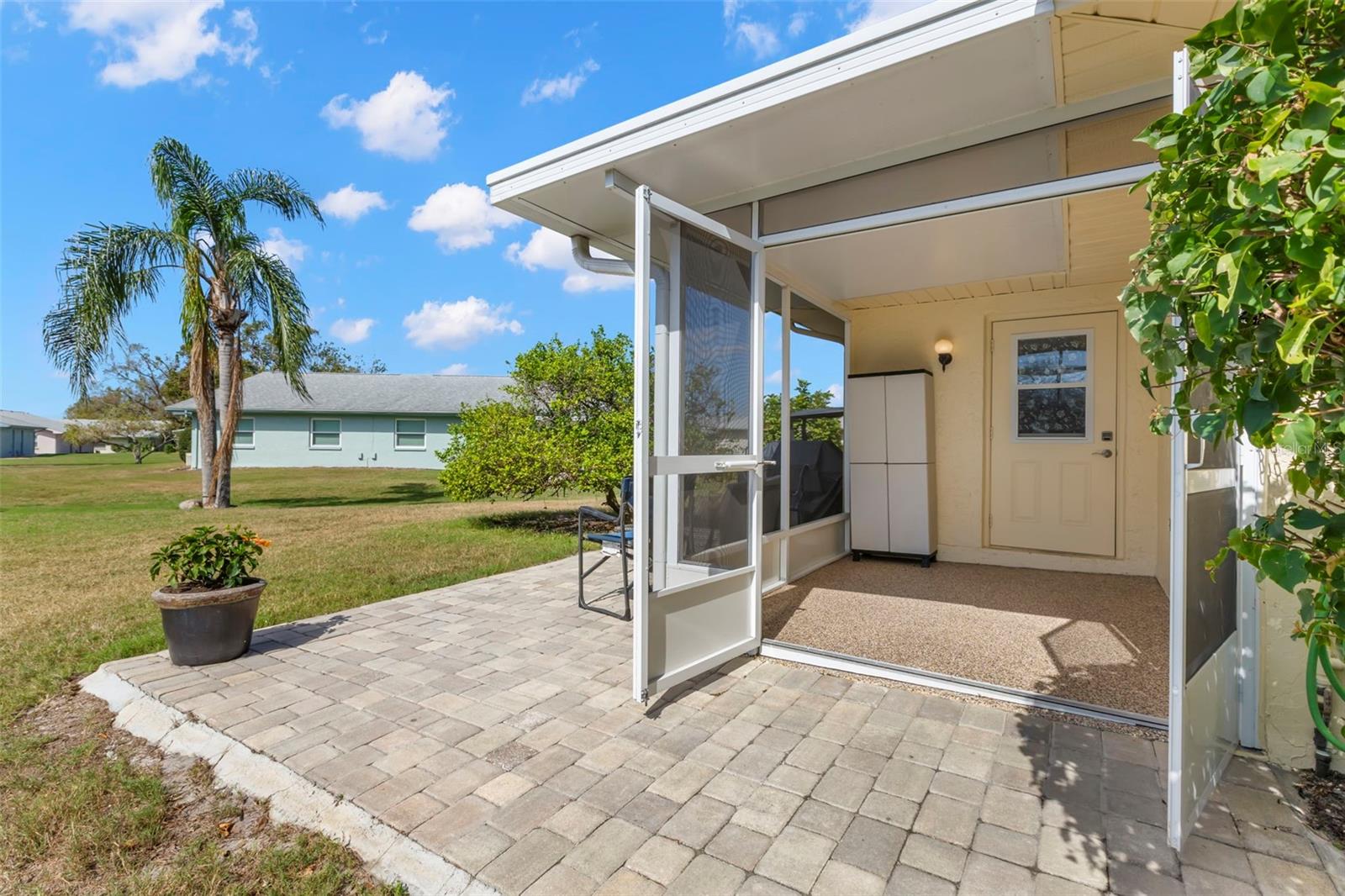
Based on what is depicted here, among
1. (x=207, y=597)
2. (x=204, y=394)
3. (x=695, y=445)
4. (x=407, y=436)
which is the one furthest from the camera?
(x=407, y=436)

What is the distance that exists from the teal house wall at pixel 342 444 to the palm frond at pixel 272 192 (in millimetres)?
12638

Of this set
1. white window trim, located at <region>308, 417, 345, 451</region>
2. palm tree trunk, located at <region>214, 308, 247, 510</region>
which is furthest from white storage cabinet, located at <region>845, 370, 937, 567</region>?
white window trim, located at <region>308, 417, 345, 451</region>

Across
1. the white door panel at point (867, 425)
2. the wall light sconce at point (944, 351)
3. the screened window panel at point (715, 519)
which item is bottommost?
the screened window panel at point (715, 519)

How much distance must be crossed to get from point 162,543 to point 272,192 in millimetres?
6737

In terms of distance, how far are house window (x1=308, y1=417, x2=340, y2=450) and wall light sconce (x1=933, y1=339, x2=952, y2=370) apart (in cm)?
2364

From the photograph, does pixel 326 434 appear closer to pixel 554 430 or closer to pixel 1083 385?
pixel 554 430

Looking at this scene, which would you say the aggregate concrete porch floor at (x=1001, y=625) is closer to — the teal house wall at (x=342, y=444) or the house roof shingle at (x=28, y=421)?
the teal house wall at (x=342, y=444)

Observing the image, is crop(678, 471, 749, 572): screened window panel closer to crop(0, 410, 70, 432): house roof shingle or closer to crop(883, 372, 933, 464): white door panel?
crop(883, 372, 933, 464): white door panel

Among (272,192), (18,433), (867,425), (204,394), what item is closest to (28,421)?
(18,433)

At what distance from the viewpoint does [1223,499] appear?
205cm

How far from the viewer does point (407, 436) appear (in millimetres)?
23703

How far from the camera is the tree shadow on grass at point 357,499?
12.6 meters

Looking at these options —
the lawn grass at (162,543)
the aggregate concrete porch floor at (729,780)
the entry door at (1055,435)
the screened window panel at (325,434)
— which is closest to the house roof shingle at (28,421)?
the screened window panel at (325,434)

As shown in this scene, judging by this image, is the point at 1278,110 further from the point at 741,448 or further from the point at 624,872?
the point at 741,448
